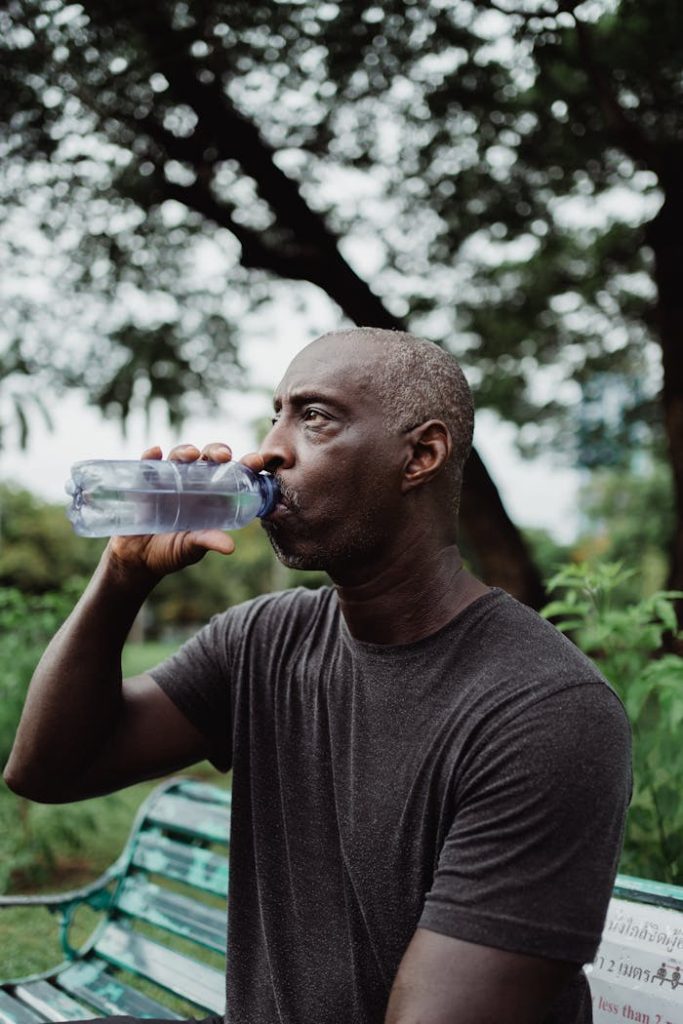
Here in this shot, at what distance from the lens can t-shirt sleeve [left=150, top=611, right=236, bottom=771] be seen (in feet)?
7.74

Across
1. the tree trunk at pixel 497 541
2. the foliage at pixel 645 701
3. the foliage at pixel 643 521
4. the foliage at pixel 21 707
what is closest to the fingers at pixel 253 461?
the foliage at pixel 645 701

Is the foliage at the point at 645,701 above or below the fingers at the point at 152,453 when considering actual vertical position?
below

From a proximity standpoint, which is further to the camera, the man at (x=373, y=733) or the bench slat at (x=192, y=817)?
the bench slat at (x=192, y=817)

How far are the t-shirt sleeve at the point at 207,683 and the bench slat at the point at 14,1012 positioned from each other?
105 centimetres

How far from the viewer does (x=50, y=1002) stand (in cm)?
290

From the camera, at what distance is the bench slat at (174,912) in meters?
3.14

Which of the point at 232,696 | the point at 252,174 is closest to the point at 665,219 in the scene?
the point at 252,174

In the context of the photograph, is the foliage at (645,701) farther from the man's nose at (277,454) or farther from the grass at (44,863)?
Answer: the grass at (44,863)

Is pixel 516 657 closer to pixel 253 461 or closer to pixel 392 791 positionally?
pixel 392 791

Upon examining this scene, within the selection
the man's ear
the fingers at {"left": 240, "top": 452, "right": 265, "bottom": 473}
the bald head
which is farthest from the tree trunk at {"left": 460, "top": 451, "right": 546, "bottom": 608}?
the fingers at {"left": 240, "top": 452, "right": 265, "bottom": 473}

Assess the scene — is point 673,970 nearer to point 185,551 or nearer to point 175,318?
point 185,551

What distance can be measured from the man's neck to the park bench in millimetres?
928

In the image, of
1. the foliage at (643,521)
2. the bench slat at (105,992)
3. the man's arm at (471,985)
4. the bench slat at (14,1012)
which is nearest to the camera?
the man's arm at (471,985)

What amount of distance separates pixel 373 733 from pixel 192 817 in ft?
5.85
